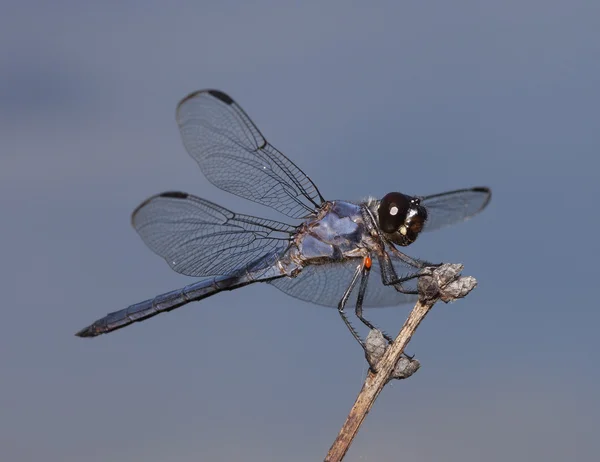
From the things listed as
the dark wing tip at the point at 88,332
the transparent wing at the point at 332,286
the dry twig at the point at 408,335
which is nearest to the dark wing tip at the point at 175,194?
the transparent wing at the point at 332,286

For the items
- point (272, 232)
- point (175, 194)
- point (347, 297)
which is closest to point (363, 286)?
point (347, 297)

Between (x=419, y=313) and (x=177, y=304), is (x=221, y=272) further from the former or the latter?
(x=419, y=313)

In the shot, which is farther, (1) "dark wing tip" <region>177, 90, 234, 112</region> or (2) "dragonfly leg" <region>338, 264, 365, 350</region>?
(1) "dark wing tip" <region>177, 90, 234, 112</region>

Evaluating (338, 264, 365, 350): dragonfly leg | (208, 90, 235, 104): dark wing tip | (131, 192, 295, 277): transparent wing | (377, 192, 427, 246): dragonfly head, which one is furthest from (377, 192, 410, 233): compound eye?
(208, 90, 235, 104): dark wing tip

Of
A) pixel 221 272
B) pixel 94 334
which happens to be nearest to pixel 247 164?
pixel 221 272

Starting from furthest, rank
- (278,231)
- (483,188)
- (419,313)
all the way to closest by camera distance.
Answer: (278,231), (483,188), (419,313)

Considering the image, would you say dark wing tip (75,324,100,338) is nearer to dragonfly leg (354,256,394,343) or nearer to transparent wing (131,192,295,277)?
transparent wing (131,192,295,277)
